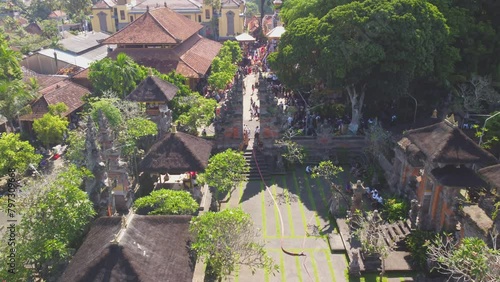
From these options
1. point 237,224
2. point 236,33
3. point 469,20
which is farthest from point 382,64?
point 236,33

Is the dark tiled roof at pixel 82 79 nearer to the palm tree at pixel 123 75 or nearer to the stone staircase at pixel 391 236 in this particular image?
the palm tree at pixel 123 75

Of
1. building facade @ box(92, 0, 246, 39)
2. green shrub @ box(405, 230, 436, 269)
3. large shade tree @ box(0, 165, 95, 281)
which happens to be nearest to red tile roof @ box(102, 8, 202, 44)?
building facade @ box(92, 0, 246, 39)

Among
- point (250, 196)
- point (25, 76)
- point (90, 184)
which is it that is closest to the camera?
point (90, 184)

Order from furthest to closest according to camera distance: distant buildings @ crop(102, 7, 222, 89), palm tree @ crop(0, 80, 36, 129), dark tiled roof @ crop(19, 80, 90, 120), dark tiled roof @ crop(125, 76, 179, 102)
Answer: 1. distant buildings @ crop(102, 7, 222, 89)
2. dark tiled roof @ crop(19, 80, 90, 120)
3. palm tree @ crop(0, 80, 36, 129)
4. dark tiled roof @ crop(125, 76, 179, 102)

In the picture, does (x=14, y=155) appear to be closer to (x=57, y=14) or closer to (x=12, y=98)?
(x=12, y=98)

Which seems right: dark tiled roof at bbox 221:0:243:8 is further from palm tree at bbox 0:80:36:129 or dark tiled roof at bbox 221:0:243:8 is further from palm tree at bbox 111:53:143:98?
palm tree at bbox 0:80:36:129

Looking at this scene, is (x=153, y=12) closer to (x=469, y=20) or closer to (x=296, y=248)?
(x=469, y=20)
